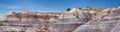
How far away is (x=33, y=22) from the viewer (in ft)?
208

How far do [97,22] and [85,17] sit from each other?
608 cm

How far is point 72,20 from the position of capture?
41.5m

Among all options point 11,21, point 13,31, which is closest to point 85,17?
point 13,31

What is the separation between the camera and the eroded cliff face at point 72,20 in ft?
110

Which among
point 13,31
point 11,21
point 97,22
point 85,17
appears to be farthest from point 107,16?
point 11,21

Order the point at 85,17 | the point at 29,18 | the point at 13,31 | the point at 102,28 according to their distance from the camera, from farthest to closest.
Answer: the point at 29,18 < the point at 13,31 < the point at 85,17 < the point at 102,28

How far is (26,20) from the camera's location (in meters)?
64.0

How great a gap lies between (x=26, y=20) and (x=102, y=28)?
31.5m

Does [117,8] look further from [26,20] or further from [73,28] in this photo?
[26,20]

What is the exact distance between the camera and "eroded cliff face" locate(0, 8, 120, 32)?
33.7 metres

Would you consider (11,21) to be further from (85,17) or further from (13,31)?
(85,17)

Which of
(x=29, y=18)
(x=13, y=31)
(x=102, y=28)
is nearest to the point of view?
(x=102, y=28)

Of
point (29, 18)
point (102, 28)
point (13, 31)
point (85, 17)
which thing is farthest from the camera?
point (29, 18)

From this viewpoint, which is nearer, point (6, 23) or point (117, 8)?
point (117, 8)
